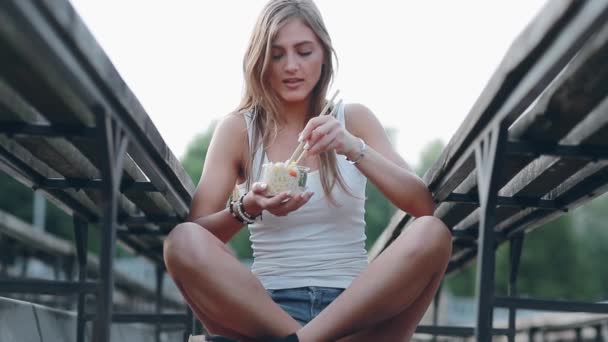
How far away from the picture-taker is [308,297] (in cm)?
421

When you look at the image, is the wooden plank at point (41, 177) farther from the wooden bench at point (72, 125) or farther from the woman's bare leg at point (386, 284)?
the woman's bare leg at point (386, 284)

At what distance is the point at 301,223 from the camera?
172 inches

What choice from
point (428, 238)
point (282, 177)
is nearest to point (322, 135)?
point (282, 177)

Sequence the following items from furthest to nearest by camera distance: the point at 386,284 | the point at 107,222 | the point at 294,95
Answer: the point at 294,95 < the point at 386,284 < the point at 107,222

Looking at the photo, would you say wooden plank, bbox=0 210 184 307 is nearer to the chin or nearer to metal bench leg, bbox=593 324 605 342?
the chin

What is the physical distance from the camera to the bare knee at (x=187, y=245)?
3.79 meters

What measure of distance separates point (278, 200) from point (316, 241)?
577 millimetres

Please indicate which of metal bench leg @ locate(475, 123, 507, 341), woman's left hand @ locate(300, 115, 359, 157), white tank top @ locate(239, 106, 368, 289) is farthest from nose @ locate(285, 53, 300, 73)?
metal bench leg @ locate(475, 123, 507, 341)

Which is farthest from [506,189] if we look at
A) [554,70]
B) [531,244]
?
[531,244]

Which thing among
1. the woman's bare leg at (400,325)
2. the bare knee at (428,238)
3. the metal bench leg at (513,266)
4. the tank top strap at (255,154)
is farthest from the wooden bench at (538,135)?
the metal bench leg at (513,266)

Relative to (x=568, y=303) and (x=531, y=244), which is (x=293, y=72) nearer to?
(x=568, y=303)

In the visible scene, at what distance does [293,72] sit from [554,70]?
5.46ft

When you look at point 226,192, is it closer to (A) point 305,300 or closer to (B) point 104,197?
(A) point 305,300

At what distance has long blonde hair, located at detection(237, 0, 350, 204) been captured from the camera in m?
4.35
